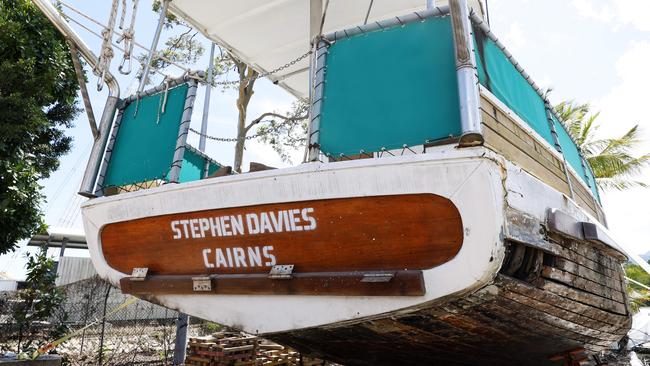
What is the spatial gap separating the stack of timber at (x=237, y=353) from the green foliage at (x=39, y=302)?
11.0 ft

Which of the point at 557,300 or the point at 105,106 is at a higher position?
the point at 105,106

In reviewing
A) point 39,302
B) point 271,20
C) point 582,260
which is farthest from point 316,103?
point 39,302

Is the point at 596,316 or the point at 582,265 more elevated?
the point at 582,265

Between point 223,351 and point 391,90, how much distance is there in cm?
531

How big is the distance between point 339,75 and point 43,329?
935 centimetres

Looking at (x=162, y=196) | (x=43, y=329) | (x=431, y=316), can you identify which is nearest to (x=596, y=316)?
(x=431, y=316)

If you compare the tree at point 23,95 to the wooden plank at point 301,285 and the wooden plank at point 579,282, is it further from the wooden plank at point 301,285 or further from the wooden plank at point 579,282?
the wooden plank at point 579,282

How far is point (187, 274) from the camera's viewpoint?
3.15 m

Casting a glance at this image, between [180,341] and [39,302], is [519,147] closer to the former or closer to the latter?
[180,341]

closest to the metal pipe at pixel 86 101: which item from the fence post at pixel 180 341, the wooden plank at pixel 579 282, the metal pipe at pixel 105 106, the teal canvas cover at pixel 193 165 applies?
the metal pipe at pixel 105 106

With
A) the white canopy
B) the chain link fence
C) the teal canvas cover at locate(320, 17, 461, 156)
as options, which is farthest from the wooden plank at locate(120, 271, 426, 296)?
the white canopy

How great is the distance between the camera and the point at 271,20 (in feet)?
20.1

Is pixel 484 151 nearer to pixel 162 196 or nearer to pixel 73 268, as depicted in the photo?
pixel 162 196

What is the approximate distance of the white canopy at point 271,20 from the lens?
573 centimetres
